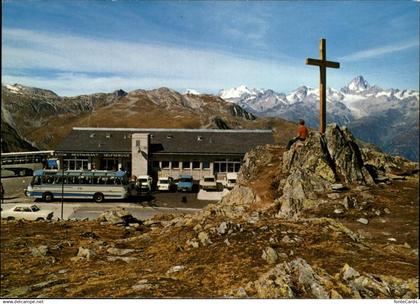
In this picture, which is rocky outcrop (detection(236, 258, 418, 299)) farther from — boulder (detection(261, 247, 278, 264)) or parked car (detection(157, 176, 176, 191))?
parked car (detection(157, 176, 176, 191))

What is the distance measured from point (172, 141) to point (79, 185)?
5.90 metres

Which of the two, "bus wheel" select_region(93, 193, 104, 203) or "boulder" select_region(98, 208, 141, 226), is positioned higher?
"bus wheel" select_region(93, 193, 104, 203)

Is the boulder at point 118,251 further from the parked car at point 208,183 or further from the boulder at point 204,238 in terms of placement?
the parked car at point 208,183

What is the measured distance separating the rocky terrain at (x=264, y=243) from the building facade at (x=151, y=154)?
2.27 meters

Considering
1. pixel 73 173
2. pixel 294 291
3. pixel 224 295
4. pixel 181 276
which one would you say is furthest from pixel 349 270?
pixel 73 173

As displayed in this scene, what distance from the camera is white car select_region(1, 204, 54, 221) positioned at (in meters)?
18.8

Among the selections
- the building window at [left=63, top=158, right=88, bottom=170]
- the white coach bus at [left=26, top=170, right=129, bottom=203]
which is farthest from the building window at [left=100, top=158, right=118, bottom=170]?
the building window at [left=63, top=158, right=88, bottom=170]

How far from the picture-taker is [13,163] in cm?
2111

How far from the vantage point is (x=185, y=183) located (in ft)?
61.8

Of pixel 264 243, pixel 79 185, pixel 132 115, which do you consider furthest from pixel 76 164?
pixel 132 115

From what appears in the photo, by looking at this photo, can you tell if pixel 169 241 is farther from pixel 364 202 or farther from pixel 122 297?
pixel 364 202

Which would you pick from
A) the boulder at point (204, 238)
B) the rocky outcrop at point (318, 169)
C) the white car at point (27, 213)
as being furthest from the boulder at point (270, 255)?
the white car at point (27, 213)

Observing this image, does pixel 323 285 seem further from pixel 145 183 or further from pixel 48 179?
pixel 48 179

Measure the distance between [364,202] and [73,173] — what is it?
14.3 meters
